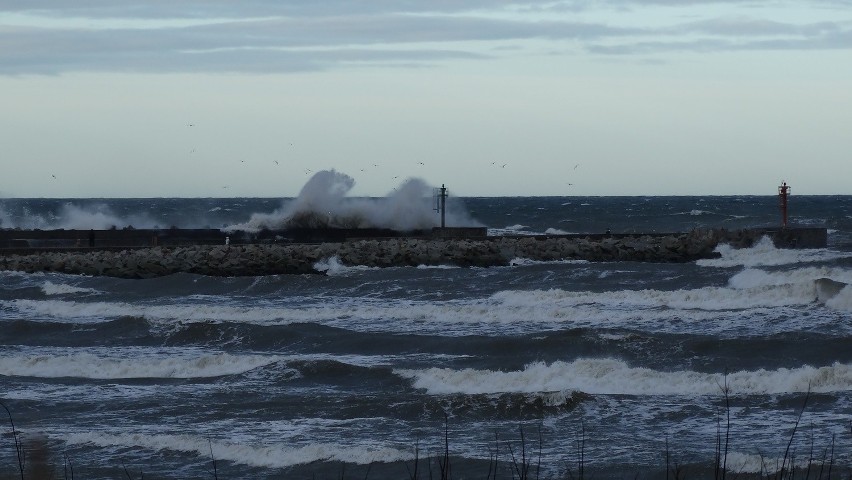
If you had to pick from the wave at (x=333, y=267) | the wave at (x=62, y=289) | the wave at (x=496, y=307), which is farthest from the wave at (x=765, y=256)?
the wave at (x=62, y=289)

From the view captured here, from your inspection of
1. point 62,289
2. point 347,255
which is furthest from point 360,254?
point 62,289

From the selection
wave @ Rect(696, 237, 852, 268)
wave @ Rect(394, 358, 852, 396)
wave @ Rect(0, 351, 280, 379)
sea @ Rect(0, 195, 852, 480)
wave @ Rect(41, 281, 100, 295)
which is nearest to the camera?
sea @ Rect(0, 195, 852, 480)

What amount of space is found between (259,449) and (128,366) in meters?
6.69

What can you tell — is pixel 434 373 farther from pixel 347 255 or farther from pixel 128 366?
pixel 347 255

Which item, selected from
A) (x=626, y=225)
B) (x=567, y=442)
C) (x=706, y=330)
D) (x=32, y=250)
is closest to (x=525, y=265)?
(x=706, y=330)

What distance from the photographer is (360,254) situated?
109 feet

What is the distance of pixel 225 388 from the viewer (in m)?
16.1

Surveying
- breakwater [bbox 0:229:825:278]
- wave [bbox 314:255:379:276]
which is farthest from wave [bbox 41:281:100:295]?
wave [bbox 314:255:379:276]

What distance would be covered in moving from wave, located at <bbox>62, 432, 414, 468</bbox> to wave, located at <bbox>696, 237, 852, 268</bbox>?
2160cm

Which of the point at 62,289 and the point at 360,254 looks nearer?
the point at 62,289

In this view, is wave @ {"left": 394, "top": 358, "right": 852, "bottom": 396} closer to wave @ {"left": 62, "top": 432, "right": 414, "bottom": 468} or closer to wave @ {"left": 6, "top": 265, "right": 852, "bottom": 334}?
wave @ {"left": 62, "top": 432, "right": 414, "bottom": 468}

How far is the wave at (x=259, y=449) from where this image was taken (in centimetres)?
1141

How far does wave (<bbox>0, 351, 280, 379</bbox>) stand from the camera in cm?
1755

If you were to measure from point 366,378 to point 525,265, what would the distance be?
50.7 ft
